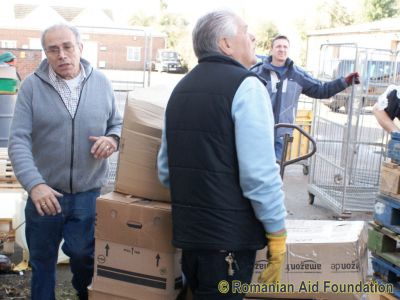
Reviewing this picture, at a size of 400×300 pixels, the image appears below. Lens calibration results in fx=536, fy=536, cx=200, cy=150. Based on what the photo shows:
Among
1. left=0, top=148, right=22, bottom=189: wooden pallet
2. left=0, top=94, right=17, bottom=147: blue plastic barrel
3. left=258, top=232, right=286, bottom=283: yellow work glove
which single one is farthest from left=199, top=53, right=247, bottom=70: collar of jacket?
left=0, top=94, right=17, bottom=147: blue plastic barrel

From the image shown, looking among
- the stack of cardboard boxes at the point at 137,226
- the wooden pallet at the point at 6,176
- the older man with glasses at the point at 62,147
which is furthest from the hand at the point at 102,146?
the wooden pallet at the point at 6,176

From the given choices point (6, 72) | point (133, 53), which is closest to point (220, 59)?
point (6, 72)

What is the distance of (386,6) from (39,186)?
4061cm

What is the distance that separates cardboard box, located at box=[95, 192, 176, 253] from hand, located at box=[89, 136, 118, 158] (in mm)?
342

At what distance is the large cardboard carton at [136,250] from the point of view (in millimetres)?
2670

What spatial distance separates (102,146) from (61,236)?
24.9 inches

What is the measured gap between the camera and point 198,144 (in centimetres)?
220

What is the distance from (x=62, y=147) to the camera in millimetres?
3041

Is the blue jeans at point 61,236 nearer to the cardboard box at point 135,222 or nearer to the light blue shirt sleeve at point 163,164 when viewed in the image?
the cardboard box at point 135,222

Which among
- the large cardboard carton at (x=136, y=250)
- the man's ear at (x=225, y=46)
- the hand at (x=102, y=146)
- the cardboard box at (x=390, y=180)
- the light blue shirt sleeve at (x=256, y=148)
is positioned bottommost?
the large cardboard carton at (x=136, y=250)

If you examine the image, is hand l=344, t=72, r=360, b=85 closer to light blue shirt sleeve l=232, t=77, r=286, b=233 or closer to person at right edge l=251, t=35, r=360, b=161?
person at right edge l=251, t=35, r=360, b=161

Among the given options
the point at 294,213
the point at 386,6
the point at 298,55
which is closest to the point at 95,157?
the point at 294,213

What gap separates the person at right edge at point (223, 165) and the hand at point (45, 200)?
2.66 ft

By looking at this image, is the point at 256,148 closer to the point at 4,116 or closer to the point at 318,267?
the point at 318,267
